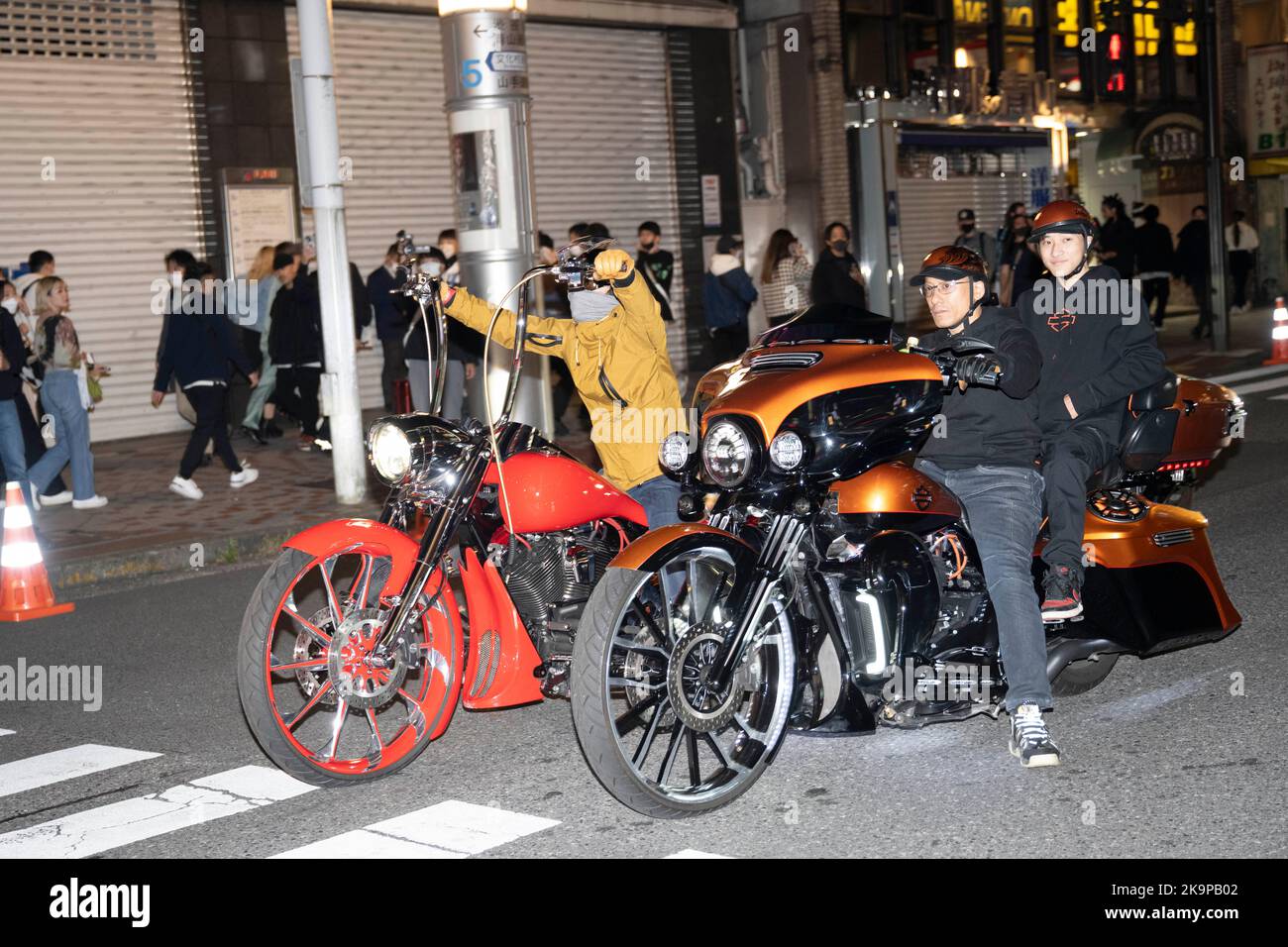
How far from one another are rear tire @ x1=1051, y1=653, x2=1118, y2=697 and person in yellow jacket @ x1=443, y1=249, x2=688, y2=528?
162 centimetres

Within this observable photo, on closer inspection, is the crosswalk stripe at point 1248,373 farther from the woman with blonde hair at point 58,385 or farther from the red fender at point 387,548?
the red fender at point 387,548

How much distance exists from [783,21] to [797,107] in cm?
128

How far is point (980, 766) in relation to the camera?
5.27m

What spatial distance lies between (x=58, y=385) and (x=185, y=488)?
121cm

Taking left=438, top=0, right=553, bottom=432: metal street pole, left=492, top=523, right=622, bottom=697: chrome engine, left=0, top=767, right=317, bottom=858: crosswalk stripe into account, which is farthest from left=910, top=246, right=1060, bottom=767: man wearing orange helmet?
left=438, top=0, right=553, bottom=432: metal street pole

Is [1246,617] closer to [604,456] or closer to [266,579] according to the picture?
[604,456]

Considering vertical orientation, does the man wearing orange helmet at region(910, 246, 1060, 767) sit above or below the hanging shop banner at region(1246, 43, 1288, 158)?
below

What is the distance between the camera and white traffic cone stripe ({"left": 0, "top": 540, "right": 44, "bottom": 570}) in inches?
350

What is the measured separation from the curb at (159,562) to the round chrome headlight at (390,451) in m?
5.11

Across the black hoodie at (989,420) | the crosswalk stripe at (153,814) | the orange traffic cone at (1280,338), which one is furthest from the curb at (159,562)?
the orange traffic cone at (1280,338)

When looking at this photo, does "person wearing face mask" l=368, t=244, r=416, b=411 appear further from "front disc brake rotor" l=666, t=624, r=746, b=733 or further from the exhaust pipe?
"front disc brake rotor" l=666, t=624, r=746, b=733

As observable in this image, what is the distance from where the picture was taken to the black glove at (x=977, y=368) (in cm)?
485

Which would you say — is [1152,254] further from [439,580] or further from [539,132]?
[439,580]
